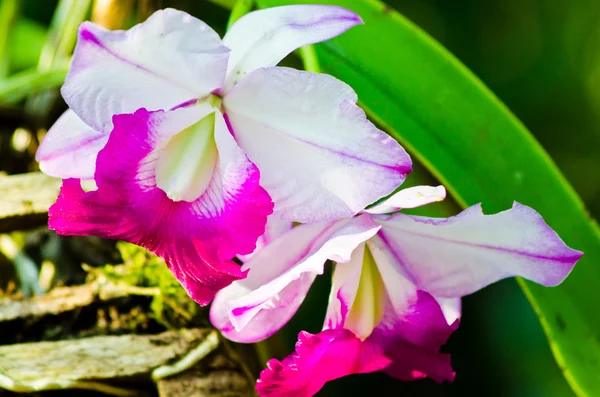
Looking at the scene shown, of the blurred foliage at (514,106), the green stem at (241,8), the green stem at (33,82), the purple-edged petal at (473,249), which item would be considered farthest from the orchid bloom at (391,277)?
the blurred foliage at (514,106)

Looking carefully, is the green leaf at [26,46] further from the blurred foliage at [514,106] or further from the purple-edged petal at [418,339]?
the purple-edged petal at [418,339]

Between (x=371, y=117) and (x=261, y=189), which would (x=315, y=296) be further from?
(x=261, y=189)

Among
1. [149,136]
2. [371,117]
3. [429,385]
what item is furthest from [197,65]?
[429,385]

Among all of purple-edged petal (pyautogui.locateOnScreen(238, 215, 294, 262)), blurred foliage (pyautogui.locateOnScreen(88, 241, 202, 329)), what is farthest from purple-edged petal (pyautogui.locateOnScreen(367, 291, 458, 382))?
blurred foliage (pyautogui.locateOnScreen(88, 241, 202, 329))

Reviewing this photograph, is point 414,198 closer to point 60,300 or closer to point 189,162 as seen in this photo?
point 189,162

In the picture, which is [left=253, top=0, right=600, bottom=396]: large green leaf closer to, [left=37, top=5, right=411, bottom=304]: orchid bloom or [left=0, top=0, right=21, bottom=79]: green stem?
[left=37, top=5, right=411, bottom=304]: orchid bloom

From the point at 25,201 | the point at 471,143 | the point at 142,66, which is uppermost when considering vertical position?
the point at 142,66

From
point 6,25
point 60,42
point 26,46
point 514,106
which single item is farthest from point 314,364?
point 514,106
